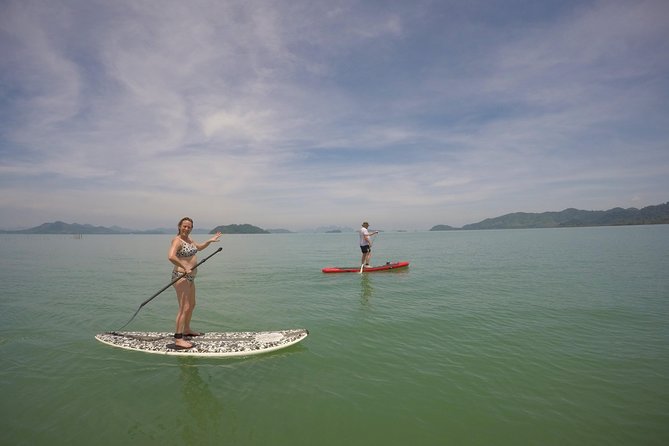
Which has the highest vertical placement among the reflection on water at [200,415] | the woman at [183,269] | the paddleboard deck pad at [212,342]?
the woman at [183,269]

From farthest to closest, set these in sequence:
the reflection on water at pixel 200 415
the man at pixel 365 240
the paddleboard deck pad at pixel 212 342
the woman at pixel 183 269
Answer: the man at pixel 365 240 < the paddleboard deck pad at pixel 212 342 < the woman at pixel 183 269 < the reflection on water at pixel 200 415

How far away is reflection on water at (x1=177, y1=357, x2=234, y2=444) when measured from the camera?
5.93 metres

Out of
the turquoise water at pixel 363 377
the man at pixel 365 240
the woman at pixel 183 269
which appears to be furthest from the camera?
the man at pixel 365 240

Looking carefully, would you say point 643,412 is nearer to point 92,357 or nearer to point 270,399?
point 270,399

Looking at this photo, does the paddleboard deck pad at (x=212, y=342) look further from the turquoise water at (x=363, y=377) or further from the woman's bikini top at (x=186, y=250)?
the woman's bikini top at (x=186, y=250)

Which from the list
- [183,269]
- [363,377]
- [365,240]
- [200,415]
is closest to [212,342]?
[183,269]

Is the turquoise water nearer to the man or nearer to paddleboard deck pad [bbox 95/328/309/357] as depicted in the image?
paddleboard deck pad [bbox 95/328/309/357]

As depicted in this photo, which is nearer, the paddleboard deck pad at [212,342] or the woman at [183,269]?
the woman at [183,269]

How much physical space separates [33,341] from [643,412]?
56.1 feet

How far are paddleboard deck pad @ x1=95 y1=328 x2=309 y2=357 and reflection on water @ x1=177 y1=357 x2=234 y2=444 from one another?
41.9 inches

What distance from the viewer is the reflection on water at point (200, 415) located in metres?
5.93

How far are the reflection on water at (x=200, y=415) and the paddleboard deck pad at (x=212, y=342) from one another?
1.06m

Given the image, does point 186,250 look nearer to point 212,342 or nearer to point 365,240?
point 212,342

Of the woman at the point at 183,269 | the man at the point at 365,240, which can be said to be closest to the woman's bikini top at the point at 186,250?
the woman at the point at 183,269
